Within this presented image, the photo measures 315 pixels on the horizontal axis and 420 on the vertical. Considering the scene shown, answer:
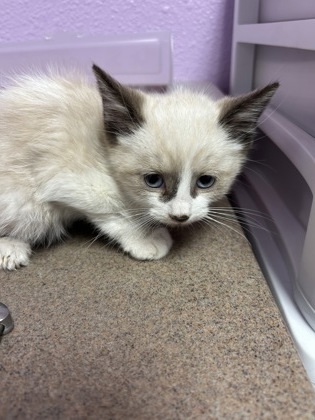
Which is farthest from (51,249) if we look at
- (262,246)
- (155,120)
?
(262,246)

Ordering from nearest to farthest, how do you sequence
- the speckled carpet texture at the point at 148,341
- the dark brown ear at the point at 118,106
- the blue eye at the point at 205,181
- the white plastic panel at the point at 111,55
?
the speckled carpet texture at the point at 148,341 → the dark brown ear at the point at 118,106 → the blue eye at the point at 205,181 → the white plastic panel at the point at 111,55

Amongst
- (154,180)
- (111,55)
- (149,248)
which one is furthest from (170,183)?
(111,55)

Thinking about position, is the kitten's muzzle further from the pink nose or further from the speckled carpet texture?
the speckled carpet texture

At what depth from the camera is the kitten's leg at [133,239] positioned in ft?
3.11

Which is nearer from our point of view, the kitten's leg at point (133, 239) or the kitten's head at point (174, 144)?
the kitten's head at point (174, 144)

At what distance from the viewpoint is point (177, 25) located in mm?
1497

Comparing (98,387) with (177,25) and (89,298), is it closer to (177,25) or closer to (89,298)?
(89,298)

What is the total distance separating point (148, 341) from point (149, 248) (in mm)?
272

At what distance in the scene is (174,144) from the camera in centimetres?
82

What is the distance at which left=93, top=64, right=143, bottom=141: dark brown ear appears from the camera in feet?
2.56

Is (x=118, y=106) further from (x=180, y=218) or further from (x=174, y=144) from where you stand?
(x=180, y=218)

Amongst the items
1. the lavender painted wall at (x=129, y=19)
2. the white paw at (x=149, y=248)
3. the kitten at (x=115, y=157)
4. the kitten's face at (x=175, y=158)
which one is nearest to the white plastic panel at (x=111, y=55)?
the lavender painted wall at (x=129, y=19)

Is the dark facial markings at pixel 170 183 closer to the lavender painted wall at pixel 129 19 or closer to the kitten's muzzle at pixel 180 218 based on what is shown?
the kitten's muzzle at pixel 180 218

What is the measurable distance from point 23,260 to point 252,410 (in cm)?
61
